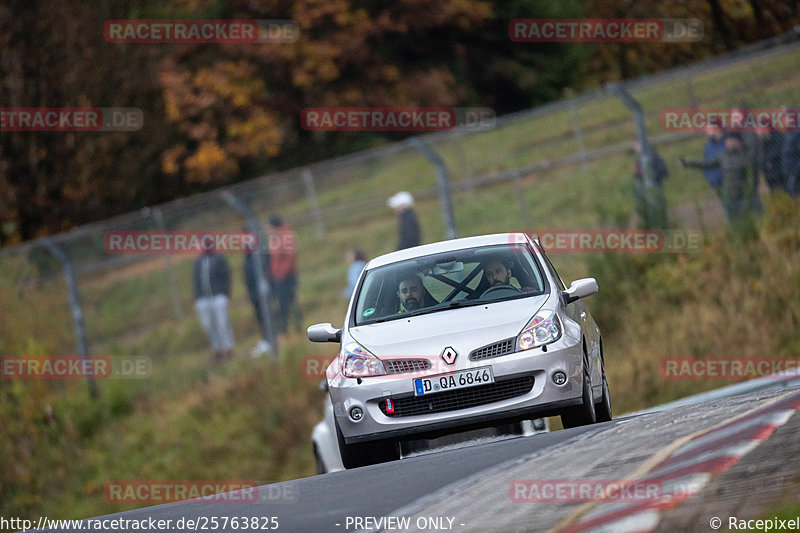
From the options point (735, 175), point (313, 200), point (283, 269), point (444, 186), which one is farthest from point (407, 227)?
point (735, 175)

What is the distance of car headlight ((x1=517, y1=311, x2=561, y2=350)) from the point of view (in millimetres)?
8719

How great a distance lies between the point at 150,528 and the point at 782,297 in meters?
10.1

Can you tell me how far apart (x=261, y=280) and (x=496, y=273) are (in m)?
9.79

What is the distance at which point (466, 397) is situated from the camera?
28.3 feet

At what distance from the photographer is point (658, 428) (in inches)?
317

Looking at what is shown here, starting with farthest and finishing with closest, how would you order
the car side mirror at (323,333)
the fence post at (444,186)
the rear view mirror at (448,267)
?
1. the fence post at (444,186)
2. the rear view mirror at (448,267)
3. the car side mirror at (323,333)

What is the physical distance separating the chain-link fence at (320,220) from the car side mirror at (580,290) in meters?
8.33

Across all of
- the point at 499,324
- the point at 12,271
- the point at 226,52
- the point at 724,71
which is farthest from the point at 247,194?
the point at 226,52

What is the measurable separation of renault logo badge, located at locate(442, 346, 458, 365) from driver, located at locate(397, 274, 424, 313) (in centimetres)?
104

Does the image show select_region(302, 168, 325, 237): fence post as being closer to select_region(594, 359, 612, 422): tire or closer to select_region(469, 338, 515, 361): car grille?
select_region(594, 359, 612, 422): tire

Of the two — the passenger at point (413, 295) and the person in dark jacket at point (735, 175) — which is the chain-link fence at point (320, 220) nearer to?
the person in dark jacket at point (735, 175)

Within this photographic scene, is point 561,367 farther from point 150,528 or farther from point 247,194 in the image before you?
point 247,194

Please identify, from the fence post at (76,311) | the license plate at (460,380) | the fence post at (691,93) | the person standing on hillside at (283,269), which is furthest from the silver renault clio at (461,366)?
the fence post at (76,311)

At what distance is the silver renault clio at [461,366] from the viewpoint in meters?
8.62
